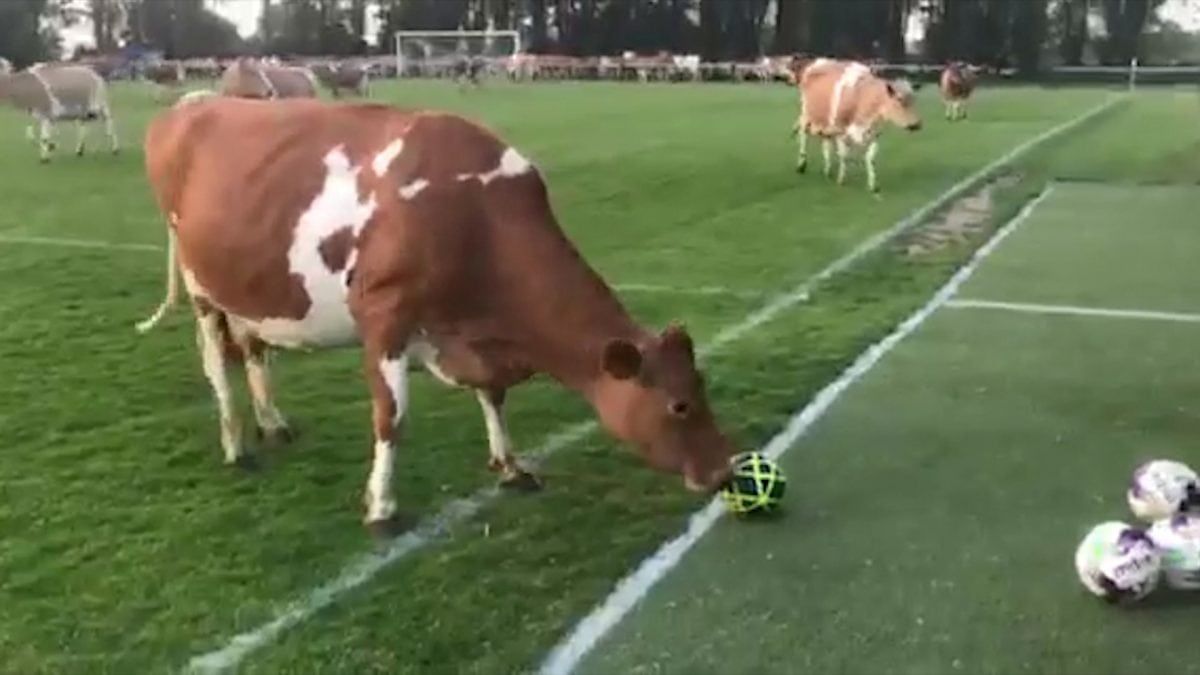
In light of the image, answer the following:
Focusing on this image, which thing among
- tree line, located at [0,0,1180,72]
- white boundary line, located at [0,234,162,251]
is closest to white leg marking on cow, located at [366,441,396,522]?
white boundary line, located at [0,234,162,251]

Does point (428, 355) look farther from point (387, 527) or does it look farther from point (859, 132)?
point (859, 132)

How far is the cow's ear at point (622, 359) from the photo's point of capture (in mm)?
5086

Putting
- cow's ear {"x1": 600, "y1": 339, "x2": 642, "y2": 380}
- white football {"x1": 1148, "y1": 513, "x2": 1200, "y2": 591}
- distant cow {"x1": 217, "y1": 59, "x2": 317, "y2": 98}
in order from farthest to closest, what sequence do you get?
distant cow {"x1": 217, "y1": 59, "x2": 317, "y2": 98}
cow's ear {"x1": 600, "y1": 339, "x2": 642, "y2": 380}
white football {"x1": 1148, "y1": 513, "x2": 1200, "y2": 591}

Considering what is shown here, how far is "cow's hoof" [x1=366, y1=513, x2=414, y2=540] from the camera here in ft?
18.1

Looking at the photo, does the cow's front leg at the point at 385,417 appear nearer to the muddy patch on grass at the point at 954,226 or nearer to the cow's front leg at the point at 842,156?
→ the muddy patch on grass at the point at 954,226

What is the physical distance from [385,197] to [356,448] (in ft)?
5.30

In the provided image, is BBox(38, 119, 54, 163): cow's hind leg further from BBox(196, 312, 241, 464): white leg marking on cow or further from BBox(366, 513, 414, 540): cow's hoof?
BBox(366, 513, 414, 540): cow's hoof

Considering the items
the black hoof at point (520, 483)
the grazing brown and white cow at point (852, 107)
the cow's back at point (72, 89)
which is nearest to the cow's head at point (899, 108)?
the grazing brown and white cow at point (852, 107)

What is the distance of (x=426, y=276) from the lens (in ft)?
17.4

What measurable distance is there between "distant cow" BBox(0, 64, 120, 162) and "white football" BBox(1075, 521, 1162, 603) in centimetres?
1959

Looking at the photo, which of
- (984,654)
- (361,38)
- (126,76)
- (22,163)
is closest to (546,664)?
(984,654)

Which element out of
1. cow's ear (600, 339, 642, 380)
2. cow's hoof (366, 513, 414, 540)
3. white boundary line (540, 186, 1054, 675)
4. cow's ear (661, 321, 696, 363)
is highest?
cow's ear (661, 321, 696, 363)

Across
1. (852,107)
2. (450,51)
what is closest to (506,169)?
(852,107)

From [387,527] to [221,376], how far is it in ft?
3.99
